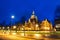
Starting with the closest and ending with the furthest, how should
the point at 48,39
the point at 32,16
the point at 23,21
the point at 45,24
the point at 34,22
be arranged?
1. the point at 48,39
2. the point at 45,24
3. the point at 23,21
4. the point at 34,22
5. the point at 32,16

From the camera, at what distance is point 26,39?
19.9 m

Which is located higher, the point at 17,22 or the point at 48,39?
the point at 17,22

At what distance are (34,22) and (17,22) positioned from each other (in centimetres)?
541

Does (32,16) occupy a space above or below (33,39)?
above

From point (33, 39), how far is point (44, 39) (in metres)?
1.14

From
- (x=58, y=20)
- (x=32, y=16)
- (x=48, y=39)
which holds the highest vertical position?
(x=32, y=16)

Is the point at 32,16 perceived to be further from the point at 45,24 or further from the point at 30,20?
the point at 45,24

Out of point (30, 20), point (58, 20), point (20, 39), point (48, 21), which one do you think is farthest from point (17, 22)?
point (20, 39)

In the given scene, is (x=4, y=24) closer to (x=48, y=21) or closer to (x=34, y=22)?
(x=34, y=22)

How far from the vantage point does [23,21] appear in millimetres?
56312

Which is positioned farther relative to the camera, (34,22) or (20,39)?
(34,22)

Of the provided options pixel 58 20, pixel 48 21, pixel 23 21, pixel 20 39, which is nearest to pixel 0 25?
pixel 23 21

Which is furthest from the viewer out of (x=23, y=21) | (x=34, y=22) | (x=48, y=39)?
(x=34, y=22)

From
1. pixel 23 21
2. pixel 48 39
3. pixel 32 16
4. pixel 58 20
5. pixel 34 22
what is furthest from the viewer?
pixel 32 16
